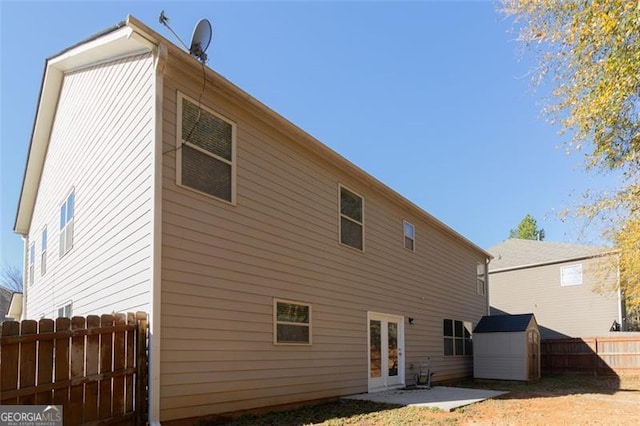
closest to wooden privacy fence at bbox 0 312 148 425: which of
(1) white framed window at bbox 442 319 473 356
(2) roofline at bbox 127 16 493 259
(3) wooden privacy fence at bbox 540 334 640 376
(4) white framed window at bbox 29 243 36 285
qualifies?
(2) roofline at bbox 127 16 493 259

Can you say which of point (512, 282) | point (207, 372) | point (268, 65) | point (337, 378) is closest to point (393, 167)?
point (512, 282)

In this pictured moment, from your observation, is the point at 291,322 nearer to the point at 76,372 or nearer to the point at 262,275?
the point at 262,275

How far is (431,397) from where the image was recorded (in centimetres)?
1007

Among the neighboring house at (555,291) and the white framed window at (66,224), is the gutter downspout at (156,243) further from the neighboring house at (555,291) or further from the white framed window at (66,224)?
the neighboring house at (555,291)

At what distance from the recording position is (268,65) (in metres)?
12.2

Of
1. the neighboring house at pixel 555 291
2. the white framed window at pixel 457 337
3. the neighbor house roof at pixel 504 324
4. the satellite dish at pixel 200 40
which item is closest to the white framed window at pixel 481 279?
the neighbor house roof at pixel 504 324

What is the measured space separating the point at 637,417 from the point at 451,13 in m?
8.37

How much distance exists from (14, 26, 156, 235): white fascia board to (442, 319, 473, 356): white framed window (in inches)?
461

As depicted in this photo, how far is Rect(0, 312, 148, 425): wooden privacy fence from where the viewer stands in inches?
185

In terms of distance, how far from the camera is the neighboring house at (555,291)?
793 inches

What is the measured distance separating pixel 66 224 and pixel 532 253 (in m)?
20.4

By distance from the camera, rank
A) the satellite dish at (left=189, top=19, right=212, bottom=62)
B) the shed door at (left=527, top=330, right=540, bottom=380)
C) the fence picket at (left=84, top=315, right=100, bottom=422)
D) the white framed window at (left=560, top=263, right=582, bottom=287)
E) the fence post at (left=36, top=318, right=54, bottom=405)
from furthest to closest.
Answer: the white framed window at (left=560, top=263, right=582, bottom=287)
the shed door at (left=527, top=330, right=540, bottom=380)
the satellite dish at (left=189, top=19, right=212, bottom=62)
the fence picket at (left=84, top=315, right=100, bottom=422)
the fence post at (left=36, top=318, right=54, bottom=405)

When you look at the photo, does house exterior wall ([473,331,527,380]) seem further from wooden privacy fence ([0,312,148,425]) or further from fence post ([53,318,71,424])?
fence post ([53,318,71,424])

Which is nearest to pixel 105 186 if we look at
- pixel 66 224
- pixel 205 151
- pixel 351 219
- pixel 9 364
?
pixel 205 151
